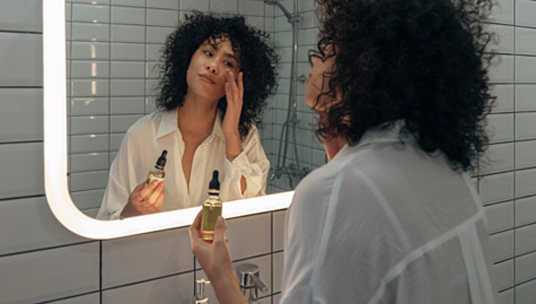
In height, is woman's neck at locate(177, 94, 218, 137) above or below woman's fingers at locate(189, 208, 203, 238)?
above

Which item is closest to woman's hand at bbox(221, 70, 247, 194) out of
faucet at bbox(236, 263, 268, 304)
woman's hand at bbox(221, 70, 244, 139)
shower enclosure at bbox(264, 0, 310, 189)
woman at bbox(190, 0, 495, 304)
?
woman's hand at bbox(221, 70, 244, 139)

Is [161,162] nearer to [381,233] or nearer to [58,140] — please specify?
[58,140]

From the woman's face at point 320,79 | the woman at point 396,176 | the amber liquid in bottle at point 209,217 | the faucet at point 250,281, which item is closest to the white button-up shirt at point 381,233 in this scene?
the woman at point 396,176

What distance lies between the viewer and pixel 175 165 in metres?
1.03

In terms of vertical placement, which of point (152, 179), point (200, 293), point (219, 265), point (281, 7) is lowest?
point (200, 293)

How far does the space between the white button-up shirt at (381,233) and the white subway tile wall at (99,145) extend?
0.48 m

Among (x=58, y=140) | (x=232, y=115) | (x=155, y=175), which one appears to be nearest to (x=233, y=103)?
(x=232, y=115)

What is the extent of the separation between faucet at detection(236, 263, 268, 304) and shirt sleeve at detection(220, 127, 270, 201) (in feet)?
0.59

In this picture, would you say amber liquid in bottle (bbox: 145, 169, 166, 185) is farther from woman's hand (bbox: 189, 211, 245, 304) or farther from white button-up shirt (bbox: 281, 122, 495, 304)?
white button-up shirt (bbox: 281, 122, 495, 304)

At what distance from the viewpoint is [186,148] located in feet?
3.42

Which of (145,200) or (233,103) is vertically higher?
(233,103)

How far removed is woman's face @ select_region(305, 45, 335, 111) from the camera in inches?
29.2

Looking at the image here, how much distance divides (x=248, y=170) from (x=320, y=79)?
0.42m

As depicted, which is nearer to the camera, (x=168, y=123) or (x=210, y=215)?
(x=210, y=215)
